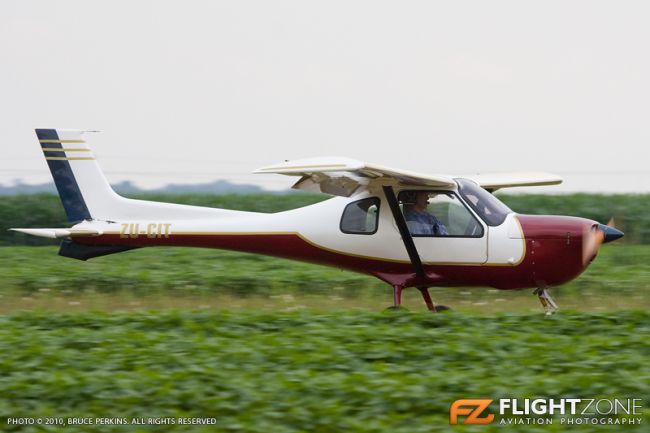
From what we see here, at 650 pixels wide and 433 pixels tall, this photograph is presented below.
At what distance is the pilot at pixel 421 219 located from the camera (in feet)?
39.4

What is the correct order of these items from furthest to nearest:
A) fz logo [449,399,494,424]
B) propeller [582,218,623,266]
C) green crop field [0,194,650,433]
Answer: propeller [582,218,623,266] < green crop field [0,194,650,433] < fz logo [449,399,494,424]

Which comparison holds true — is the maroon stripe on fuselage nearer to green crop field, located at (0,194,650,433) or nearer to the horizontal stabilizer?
the horizontal stabilizer

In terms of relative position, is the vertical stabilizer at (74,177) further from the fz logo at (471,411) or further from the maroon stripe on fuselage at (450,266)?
the fz logo at (471,411)

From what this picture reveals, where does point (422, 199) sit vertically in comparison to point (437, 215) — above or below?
above

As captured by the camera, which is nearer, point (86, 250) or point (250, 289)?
point (86, 250)

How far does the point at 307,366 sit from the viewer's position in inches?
317

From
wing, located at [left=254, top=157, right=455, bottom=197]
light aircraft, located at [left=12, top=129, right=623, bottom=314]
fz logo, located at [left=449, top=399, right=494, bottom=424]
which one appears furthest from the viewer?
light aircraft, located at [left=12, top=129, right=623, bottom=314]

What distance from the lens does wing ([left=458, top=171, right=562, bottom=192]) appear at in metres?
13.8

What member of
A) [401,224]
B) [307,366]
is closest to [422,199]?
[401,224]

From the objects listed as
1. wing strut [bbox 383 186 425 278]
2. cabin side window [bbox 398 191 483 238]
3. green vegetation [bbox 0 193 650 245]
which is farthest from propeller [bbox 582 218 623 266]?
green vegetation [bbox 0 193 650 245]

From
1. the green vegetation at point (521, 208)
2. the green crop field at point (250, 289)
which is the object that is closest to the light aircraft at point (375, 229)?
the green crop field at point (250, 289)

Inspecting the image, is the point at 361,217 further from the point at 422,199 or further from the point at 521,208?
the point at 521,208

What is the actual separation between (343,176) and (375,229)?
2.66 feet

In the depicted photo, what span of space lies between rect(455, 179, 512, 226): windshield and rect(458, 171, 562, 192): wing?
1.59 metres
